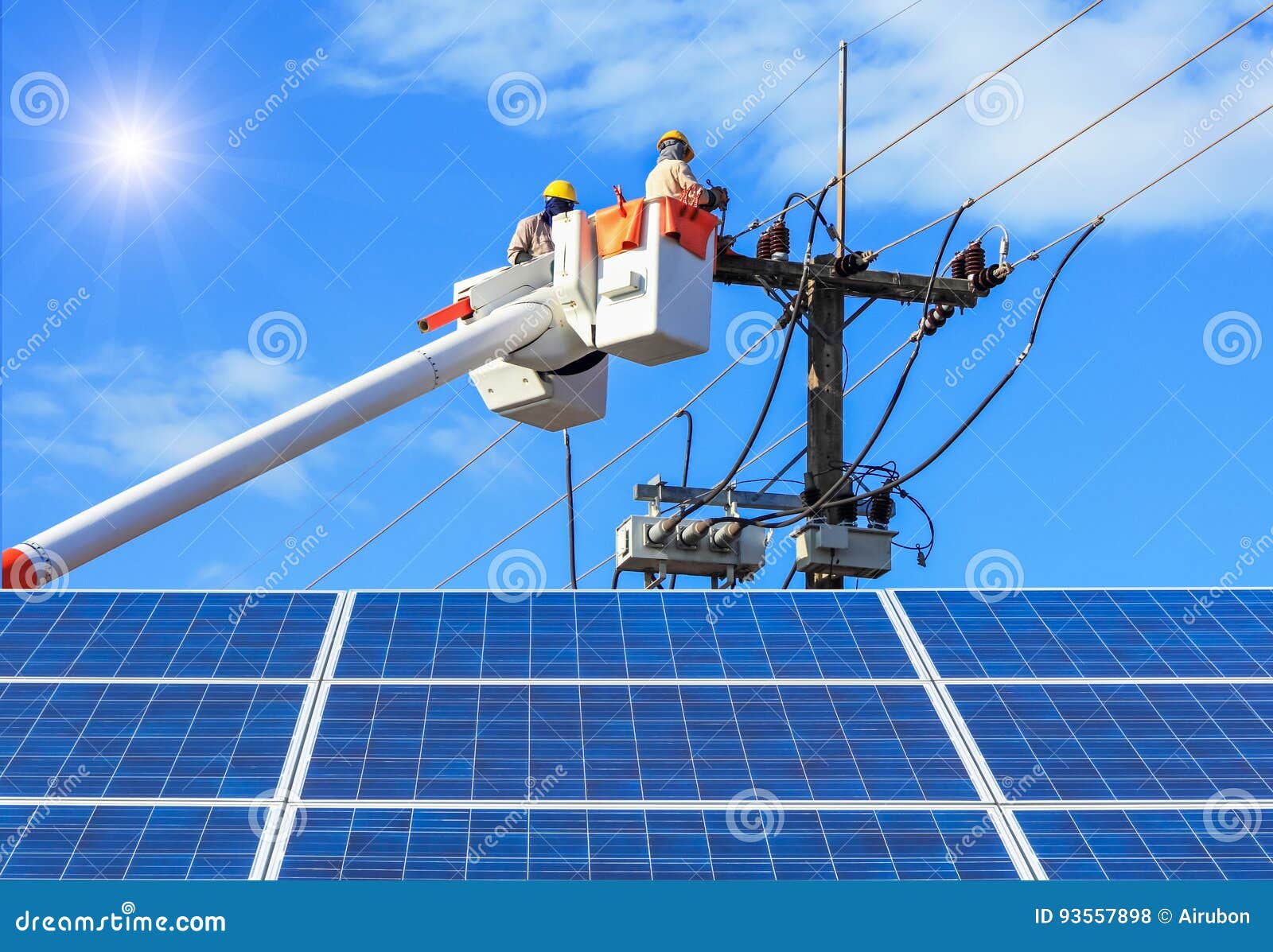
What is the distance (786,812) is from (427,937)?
2.62 metres

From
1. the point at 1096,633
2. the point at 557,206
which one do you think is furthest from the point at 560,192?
the point at 1096,633

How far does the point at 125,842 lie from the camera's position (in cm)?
892

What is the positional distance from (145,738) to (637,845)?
126 inches

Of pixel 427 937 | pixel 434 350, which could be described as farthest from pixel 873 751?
pixel 434 350

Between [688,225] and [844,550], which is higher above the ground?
[844,550]

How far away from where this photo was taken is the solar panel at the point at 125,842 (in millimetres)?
8570

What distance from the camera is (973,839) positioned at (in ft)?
30.2

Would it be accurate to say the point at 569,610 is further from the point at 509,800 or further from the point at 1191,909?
the point at 1191,909

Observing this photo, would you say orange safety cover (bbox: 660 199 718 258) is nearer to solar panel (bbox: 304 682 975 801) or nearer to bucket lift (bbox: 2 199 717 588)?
bucket lift (bbox: 2 199 717 588)

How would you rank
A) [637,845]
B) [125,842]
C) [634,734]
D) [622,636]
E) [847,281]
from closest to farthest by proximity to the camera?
[125,842]
[637,845]
[634,734]
[622,636]
[847,281]

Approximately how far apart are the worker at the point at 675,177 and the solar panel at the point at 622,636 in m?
6.47

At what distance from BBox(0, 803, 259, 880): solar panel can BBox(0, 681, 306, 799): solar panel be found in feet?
0.81

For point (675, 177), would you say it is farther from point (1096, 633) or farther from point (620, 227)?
point (1096, 633)

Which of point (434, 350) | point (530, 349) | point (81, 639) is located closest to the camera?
point (81, 639)
